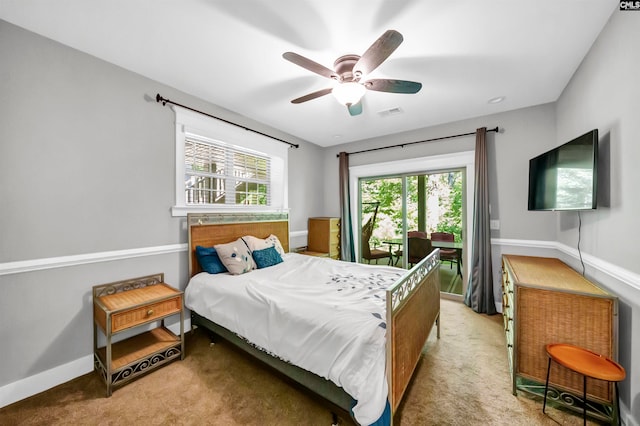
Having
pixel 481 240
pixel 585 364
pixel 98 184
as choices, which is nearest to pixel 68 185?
pixel 98 184

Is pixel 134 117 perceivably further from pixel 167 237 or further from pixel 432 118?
pixel 432 118

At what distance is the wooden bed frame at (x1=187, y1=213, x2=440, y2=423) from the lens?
4.66ft

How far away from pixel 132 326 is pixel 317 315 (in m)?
1.55

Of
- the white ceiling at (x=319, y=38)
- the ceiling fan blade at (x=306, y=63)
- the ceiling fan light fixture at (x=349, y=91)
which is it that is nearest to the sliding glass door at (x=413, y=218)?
the white ceiling at (x=319, y=38)

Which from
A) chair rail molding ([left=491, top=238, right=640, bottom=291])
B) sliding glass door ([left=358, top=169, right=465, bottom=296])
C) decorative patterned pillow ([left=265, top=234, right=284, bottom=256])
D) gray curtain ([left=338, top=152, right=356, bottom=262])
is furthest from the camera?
gray curtain ([left=338, top=152, right=356, bottom=262])

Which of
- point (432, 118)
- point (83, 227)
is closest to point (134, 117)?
point (83, 227)

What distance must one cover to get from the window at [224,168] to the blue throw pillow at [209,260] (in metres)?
0.48

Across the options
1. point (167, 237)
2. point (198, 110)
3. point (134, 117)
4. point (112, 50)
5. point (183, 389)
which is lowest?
point (183, 389)

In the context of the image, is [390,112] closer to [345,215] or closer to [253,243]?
[345,215]

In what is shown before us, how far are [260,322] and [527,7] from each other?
9.41ft

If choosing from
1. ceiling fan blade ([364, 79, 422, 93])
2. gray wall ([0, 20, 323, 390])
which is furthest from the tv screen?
gray wall ([0, 20, 323, 390])

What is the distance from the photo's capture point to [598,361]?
4.85ft

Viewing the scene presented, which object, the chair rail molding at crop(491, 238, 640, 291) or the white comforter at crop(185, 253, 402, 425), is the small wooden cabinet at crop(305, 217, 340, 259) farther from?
the chair rail molding at crop(491, 238, 640, 291)

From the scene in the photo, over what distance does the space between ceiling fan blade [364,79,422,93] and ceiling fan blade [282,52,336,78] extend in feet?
1.11
